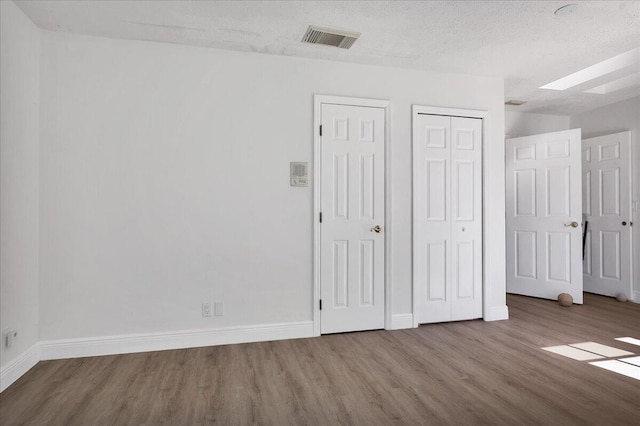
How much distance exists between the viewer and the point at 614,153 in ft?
16.5

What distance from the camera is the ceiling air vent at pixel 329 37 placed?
9.91 feet

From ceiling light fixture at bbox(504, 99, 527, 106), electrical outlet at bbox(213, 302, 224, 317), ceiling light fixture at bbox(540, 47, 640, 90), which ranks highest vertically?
Result: ceiling light fixture at bbox(540, 47, 640, 90)

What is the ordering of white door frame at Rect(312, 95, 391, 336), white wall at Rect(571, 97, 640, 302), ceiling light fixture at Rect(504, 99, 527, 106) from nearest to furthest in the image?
white door frame at Rect(312, 95, 391, 336) → white wall at Rect(571, 97, 640, 302) → ceiling light fixture at Rect(504, 99, 527, 106)

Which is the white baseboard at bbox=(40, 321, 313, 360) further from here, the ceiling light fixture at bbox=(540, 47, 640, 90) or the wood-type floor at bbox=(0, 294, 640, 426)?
the ceiling light fixture at bbox=(540, 47, 640, 90)

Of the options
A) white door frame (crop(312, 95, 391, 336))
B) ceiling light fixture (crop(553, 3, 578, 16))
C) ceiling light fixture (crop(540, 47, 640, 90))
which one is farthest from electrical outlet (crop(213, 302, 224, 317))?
ceiling light fixture (crop(540, 47, 640, 90))

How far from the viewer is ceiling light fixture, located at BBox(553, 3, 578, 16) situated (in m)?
2.64

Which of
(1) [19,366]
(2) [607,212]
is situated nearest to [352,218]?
(1) [19,366]

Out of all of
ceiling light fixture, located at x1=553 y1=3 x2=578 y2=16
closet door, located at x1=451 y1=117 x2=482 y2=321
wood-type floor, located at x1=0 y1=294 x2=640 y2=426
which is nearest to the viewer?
wood-type floor, located at x1=0 y1=294 x2=640 y2=426

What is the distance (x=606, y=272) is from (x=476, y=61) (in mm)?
3727

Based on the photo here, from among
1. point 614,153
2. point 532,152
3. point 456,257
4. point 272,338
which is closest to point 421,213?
point 456,257

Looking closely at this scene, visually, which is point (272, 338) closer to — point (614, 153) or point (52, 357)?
point (52, 357)

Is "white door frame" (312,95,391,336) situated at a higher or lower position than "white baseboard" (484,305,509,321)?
higher

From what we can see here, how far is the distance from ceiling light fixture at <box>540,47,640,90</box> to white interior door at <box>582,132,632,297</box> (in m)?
1.18

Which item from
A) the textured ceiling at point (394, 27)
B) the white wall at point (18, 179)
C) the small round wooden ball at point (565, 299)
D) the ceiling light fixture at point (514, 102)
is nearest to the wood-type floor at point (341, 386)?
the white wall at point (18, 179)
